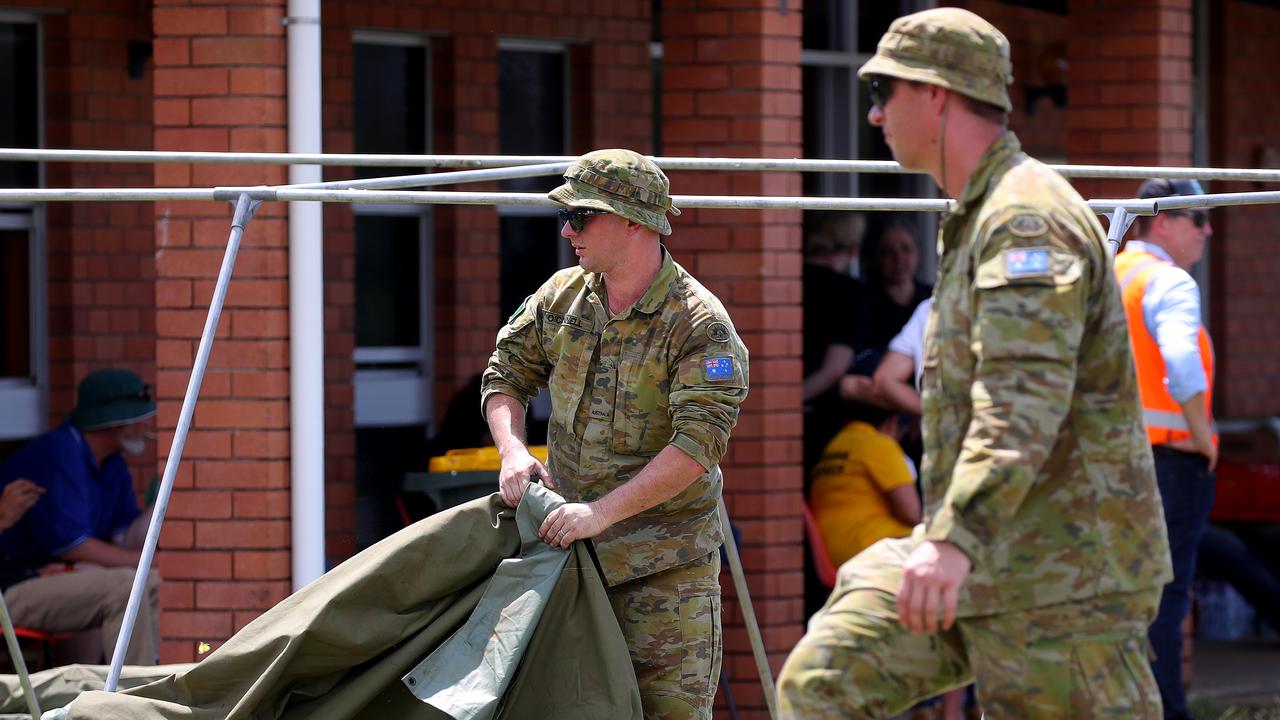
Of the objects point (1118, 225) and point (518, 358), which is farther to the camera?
point (1118, 225)

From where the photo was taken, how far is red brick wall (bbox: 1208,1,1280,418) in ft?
31.2

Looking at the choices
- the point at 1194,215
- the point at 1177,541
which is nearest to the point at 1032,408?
the point at 1177,541

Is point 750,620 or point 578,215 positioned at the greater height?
point 578,215

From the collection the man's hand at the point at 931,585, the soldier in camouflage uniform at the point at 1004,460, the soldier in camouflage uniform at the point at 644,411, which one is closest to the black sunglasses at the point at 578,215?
the soldier in camouflage uniform at the point at 644,411

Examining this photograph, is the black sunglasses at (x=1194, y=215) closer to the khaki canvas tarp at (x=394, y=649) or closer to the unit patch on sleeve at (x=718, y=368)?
the unit patch on sleeve at (x=718, y=368)

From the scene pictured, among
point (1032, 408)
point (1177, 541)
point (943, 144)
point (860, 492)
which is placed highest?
point (943, 144)

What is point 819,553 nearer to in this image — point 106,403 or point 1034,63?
point 106,403

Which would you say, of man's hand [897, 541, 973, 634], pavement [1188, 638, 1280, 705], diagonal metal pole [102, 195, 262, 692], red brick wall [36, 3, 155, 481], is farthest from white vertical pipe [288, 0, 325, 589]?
pavement [1188, 638, 1280, 705]

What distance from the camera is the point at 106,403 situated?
6.40 meters

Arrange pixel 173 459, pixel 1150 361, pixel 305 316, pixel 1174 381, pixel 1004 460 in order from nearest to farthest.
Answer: pixel 1004 460, pixel 173 459, pixel 305 316, pixel 1174 381, pixel 1150 361

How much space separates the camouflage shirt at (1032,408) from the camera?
111 inches

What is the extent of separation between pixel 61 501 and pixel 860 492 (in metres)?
2.76

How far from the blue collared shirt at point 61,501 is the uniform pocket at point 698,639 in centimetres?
293

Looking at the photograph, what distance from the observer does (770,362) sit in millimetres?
5953
